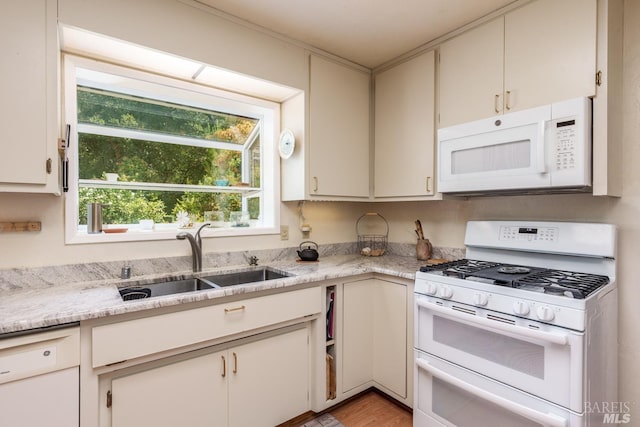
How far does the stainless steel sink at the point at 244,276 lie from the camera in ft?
6.45

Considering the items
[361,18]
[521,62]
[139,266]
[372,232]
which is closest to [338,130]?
[361,18]

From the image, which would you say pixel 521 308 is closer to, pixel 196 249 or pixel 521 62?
pixel 521 62

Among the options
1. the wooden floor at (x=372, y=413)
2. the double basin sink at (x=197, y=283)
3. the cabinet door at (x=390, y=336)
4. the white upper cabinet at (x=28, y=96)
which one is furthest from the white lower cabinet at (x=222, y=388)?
the white upper cabinet at (x=28, y=96)

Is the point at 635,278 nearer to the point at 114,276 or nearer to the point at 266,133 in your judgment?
the point at 266,133

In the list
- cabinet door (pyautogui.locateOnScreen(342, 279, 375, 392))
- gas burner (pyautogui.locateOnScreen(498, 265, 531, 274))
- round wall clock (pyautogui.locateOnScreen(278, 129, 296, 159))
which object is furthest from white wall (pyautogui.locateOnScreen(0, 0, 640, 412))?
cabinet door (pyautogui.locateOnScreen(342, 279, 375, 392))

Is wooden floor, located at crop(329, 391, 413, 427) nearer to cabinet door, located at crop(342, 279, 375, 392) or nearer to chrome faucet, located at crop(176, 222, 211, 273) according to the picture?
cabinet door, located at crop(342, 279, 375, 392)

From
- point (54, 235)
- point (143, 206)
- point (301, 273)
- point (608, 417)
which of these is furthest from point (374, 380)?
point (54, 235)

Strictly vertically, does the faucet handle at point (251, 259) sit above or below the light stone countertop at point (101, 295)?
above

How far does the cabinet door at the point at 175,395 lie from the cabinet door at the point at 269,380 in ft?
0.21

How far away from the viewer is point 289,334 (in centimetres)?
184

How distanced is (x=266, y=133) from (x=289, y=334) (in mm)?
1473

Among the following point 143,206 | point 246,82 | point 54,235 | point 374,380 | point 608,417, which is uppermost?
point 246,82

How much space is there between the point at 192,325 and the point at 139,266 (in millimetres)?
614

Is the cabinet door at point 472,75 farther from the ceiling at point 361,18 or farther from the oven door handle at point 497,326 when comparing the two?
the oven door handle at point 497,326
